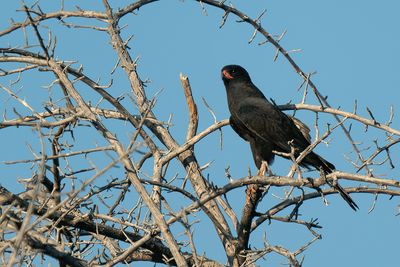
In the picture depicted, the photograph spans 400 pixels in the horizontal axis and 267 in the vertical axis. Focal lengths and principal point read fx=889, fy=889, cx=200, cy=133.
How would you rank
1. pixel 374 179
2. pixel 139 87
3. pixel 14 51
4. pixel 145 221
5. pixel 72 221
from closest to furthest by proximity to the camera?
1. pixel 374 179
2. pixel 145 221
3. pixel 72 221
4. pixel 14 51
5. pixel 139 87

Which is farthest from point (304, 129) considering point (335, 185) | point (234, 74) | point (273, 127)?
point (335, 185)

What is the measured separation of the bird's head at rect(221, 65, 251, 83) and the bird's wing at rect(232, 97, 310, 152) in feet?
2.78

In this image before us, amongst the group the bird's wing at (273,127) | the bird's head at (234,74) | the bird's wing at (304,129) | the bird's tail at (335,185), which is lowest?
the bird's tail at (335,185)

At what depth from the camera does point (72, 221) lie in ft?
23.8

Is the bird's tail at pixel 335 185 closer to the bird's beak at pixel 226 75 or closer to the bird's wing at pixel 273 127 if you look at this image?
the bird's wing at pixel 273 127

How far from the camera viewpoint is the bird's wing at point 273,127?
8945mm

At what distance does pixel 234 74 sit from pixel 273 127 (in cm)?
121

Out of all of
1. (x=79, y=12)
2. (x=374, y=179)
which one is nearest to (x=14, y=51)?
(x=79, y=12)

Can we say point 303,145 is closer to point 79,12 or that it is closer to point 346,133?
point 346,133

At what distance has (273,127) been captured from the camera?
8969 mm

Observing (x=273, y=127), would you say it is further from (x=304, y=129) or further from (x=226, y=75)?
(x=226, y=75)

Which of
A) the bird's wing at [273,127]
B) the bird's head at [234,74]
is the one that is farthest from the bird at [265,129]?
the bird's head at [234,74]

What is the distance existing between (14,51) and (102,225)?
1752 mm

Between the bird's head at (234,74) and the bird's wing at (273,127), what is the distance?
0.85 m
